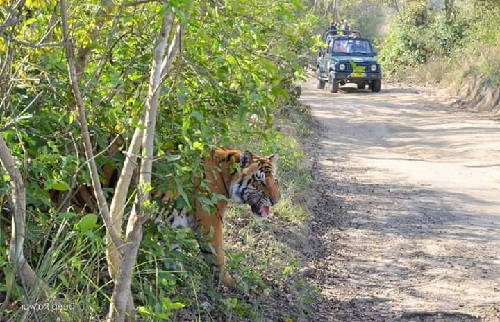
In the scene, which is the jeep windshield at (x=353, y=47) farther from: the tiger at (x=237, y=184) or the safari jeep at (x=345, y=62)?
the tiger at (x=237, y=184)

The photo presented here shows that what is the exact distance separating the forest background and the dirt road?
1.10 meters

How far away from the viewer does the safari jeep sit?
104 feet

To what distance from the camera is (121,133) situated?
4.64 m

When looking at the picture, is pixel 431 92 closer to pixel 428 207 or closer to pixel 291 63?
pixel 428 207

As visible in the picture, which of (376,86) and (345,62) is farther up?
(345,62)

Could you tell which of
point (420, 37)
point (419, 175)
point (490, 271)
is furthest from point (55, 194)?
point (420, 37)

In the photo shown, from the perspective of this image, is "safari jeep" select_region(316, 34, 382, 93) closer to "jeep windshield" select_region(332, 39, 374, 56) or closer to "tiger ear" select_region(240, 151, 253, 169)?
"jeep windshield" select_region(332, 39, 374, 56)

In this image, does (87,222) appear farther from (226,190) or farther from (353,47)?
(353,47)

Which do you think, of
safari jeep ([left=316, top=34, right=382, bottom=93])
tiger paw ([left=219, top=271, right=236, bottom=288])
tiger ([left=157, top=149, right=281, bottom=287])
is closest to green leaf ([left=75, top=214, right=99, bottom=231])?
tiger ([left=157, top=149, right=281, bottom=287])

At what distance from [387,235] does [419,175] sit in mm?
4897

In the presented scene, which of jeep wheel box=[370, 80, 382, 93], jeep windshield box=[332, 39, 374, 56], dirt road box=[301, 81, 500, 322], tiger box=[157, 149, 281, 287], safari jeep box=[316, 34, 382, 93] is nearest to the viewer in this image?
tiger box=[157, 149, 281, 287]

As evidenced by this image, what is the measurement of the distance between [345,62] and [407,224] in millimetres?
20876

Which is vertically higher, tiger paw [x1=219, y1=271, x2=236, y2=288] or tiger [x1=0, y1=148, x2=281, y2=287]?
tiger [x1=0, y1=148, x2=281, y2=287]

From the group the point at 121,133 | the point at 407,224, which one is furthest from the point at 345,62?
the point at 121,133
